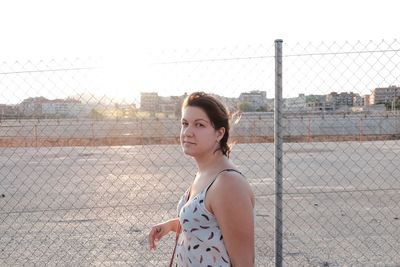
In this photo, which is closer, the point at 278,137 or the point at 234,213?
the point at 234,213

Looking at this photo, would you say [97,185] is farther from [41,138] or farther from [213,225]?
[41,138]

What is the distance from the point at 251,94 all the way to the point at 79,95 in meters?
1.87

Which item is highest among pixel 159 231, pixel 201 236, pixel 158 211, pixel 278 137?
pixel 278 137

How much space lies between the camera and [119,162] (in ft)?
61.1

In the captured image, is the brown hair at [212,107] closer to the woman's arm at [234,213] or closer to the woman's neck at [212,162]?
the woman's neck at [212,162]

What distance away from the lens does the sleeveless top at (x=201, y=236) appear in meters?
2.34

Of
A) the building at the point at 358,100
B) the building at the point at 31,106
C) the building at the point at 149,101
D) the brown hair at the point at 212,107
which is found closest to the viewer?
the brown hair at the point at 212,107

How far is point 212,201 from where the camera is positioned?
7.50 ft

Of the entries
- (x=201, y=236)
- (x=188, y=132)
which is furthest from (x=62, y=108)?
(x=201, y=236)

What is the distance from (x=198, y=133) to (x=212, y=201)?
14.2 inches

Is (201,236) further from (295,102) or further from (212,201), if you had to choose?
(295,102)

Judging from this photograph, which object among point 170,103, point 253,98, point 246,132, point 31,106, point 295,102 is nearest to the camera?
point 170,103

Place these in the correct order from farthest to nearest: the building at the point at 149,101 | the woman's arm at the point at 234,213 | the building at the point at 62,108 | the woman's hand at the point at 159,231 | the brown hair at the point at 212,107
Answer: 1. the building at the point at 62,108
2. the building at the point at 149,101
3. the woman's hand at the point at 159,231
4. the brown hair at the point at 212,107
5. the woman's arm at the point at 234,213

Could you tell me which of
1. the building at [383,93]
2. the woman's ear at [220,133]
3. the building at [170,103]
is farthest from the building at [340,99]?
the woman's ear at [220,133]
